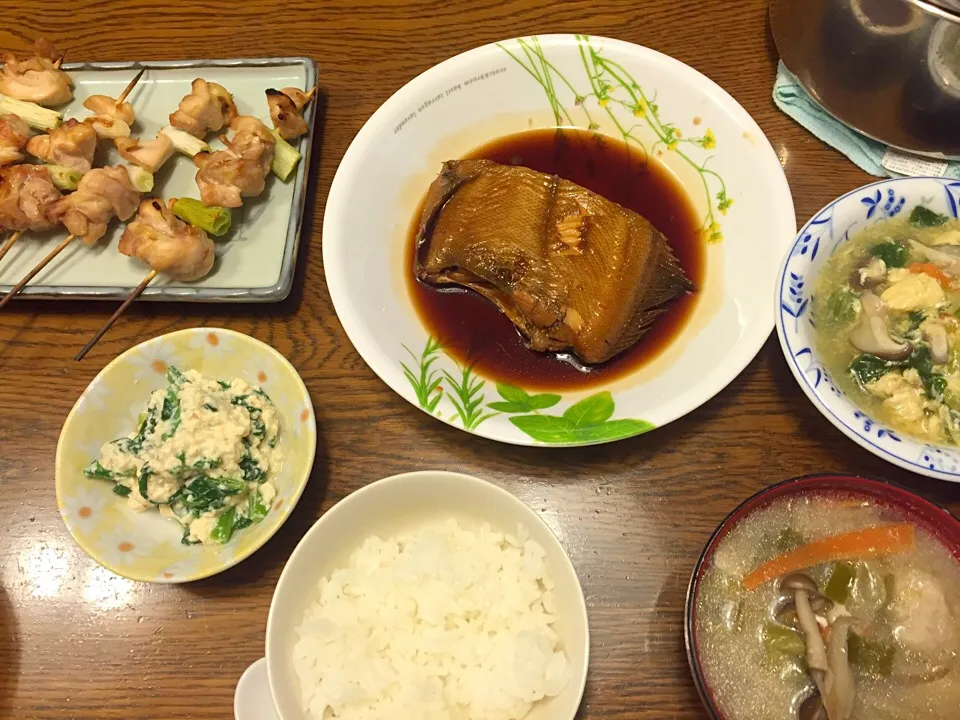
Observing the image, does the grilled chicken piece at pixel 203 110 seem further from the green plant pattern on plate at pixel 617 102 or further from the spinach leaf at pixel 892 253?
the spinach leaf at pixel 892 253

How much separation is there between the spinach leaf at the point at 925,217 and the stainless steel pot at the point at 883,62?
35 centimetres

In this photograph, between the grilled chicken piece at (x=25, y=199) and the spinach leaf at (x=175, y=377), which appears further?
the grilled chicken piece at (x=25, y=199)

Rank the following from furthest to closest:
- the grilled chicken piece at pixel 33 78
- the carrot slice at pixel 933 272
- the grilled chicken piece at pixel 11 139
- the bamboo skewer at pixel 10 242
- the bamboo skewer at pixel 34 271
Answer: the grilled chicken piece at pixel 33 78
the grilled chicken piece at pixel 11 139
the bamboo skewer at pixel 10 242
the bamboo skewer at pixel 34 271
the carrot slice at pixel 933 272

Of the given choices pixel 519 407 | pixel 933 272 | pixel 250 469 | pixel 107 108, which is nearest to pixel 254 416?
pixel 250 469

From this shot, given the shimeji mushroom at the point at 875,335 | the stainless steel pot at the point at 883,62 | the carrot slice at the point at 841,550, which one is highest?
the stainless steel pot at the point at 883,62

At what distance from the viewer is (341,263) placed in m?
2.08

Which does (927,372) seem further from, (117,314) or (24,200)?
(24,200)

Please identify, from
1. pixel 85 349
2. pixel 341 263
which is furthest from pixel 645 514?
pixel 85 349

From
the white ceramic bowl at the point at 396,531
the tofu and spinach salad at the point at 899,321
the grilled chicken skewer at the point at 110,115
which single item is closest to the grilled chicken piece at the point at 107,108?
the grilled chicken skewer at the point at 110,115

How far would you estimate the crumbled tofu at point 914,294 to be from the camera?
1.80 meters

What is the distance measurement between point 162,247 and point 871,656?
2287mm

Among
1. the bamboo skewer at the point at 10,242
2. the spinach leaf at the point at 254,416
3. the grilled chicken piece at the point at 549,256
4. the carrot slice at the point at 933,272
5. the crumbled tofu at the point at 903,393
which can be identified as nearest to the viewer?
the crumbled tofu at the point at 903,393

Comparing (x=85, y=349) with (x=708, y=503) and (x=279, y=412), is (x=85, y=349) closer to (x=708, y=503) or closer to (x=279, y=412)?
(x=279, y=412)

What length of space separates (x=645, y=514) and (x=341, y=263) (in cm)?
121
